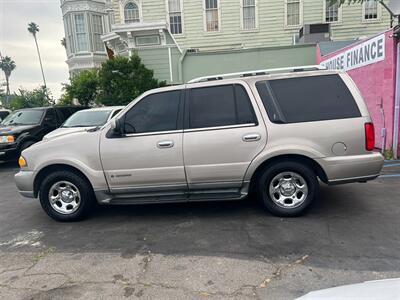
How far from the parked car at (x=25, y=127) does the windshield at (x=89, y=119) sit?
4.00 feet

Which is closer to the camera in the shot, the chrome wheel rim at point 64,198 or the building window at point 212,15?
the chrome wheel rim at point 64,198

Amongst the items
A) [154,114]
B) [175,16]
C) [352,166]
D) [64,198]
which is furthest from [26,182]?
[175,16]

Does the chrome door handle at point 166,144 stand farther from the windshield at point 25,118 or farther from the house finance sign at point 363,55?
the windshield at point 25,118

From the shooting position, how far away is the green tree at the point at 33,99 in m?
24.1

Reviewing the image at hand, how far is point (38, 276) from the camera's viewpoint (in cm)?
312

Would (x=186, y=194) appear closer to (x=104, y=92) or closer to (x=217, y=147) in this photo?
(x=217, y=147)

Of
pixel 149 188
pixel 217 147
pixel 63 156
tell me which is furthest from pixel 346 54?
pixel 63 156

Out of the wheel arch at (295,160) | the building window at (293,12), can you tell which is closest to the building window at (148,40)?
the building window at (293,12)

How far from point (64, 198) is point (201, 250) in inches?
89.8

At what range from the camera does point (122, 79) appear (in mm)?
13641

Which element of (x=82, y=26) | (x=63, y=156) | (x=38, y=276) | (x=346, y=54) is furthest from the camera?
(x=82, y=26)

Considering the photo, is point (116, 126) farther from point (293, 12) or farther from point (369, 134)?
point (293, 12)

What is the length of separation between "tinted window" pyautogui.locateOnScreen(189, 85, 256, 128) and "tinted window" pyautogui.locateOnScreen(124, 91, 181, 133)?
9.6 inches

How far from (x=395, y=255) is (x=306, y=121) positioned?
71.5 inches
